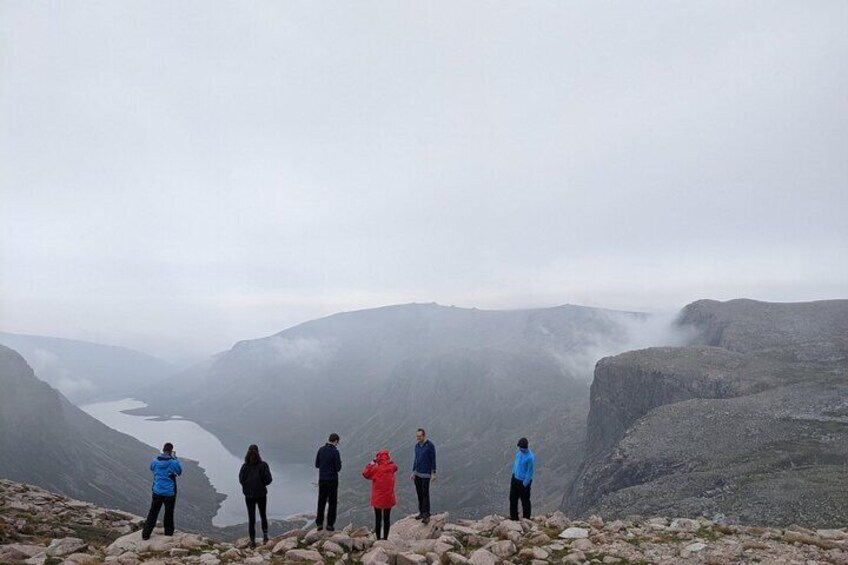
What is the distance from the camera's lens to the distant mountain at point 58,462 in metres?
157

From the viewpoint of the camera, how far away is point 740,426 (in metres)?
65.9

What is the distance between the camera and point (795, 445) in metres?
58.2

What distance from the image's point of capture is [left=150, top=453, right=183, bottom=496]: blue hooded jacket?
17453 millimetres

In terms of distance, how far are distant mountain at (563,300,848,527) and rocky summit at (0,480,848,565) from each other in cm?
3277

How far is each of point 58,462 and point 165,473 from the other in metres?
205

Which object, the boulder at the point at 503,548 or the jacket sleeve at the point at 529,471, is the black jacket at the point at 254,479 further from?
the jacket sleeve at the point at 529,471

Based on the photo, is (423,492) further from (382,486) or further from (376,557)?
(376,557)

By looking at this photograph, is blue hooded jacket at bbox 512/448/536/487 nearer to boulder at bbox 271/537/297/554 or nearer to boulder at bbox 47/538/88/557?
boulder at bbox 271/537/297/554

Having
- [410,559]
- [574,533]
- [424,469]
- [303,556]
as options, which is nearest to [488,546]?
[410,559]

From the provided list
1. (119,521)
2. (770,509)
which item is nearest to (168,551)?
(119,521)

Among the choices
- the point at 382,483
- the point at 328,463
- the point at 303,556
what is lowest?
the point at 303,556

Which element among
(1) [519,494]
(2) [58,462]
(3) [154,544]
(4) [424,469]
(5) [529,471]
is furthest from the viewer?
(2) [58,462]

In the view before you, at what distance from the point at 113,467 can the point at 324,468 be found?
725 feet

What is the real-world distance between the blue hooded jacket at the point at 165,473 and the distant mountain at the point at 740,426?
48.3 m
